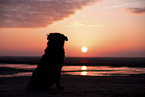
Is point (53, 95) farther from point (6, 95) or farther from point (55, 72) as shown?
point (6, 95)

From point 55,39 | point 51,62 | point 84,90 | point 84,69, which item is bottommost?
point 84,69

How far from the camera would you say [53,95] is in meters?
8.75

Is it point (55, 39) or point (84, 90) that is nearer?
point (55, 39)

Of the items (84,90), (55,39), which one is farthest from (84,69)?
(55,39)

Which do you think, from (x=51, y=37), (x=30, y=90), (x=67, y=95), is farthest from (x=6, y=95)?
(x=51, y=37)

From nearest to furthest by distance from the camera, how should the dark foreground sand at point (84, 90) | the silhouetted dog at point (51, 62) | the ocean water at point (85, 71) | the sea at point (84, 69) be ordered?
the dark foreground sand at point (84, 90) < the silhouetted dog at point (51, 62) < the ocean water at point (85, 71) < the sea at point (84, 69)

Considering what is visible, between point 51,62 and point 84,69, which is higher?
point 51,62

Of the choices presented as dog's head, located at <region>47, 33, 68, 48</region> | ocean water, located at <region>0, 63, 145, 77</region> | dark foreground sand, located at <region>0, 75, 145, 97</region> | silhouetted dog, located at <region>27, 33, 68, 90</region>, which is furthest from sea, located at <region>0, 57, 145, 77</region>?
dog's head, located at <region>47, 33, 68, 48</region>

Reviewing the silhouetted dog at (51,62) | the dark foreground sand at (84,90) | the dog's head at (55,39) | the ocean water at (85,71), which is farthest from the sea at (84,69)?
the dog's head at (55,39)

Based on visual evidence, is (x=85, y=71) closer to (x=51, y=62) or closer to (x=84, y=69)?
(x=84, y=69)

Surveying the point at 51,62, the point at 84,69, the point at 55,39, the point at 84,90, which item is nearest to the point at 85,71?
the point at 84,69

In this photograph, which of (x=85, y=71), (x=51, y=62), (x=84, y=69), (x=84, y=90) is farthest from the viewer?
(x=84, y=69)

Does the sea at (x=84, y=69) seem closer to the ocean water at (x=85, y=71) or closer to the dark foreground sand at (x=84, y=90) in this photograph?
the ocean water at (x=85, y=71)

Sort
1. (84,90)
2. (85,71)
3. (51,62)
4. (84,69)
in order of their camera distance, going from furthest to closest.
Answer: (84,69) < (85,71) < (84,90) < (51,62)
